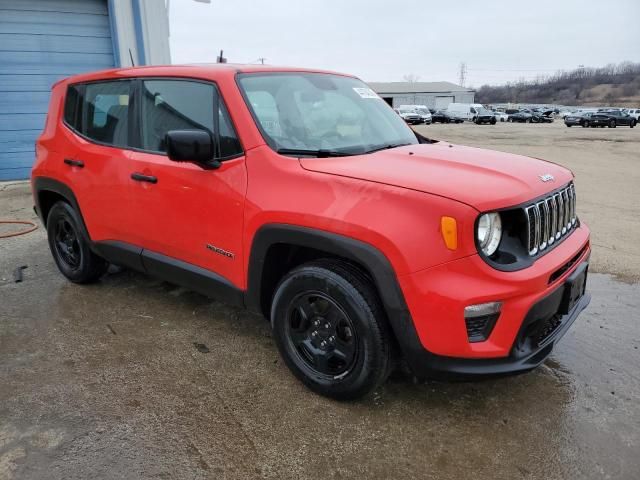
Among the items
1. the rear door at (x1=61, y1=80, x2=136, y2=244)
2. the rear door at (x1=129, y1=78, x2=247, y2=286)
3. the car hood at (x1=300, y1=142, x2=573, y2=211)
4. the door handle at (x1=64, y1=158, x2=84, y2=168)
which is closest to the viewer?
the car hood at (x1=300, y1=142, x2=573, y2=211)

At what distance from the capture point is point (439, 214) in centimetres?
221

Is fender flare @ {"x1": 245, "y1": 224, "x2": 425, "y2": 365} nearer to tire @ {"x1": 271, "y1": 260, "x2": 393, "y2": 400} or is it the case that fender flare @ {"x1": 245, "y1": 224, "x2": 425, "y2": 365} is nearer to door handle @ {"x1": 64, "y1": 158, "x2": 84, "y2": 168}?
tire @ {"x1": 271, "y1": 260, "x2": 393, "y2": 400}

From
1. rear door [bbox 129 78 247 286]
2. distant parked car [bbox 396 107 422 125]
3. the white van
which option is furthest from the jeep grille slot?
the white van

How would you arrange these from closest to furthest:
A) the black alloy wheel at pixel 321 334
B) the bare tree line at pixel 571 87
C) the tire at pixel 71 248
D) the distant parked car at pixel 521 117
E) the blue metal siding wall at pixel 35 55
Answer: the black alloy wheel at pixel 321 334 → the tire at pixel 71 248 → the blue metal siding wall at pixel 35 55 → the distant parked car at pixel 521 117 → the bare tree line at pixel 571 87

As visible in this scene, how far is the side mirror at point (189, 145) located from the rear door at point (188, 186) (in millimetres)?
155

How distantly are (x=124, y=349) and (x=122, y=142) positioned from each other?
1.46m

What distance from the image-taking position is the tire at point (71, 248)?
4.23 meters

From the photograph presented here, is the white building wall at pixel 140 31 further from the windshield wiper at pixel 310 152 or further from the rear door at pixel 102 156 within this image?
the windshield wiper at pixel 310 152

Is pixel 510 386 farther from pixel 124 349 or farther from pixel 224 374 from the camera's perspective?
pixel 124 349

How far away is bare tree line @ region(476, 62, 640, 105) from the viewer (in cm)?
10912

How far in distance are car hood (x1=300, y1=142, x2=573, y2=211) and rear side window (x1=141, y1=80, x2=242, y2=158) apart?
0.58 meters

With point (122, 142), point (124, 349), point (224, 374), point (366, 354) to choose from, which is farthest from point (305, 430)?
point (122, 142)

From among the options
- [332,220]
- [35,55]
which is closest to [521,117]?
[35,55]

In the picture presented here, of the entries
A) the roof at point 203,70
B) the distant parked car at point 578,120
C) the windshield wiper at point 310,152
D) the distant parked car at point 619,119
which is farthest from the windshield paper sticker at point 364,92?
the distant parked car at point 578,120
